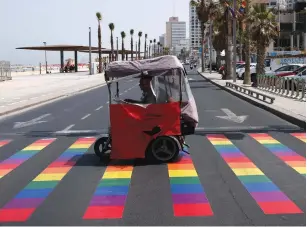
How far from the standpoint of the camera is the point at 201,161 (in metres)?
8.55

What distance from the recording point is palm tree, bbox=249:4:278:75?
30.9m

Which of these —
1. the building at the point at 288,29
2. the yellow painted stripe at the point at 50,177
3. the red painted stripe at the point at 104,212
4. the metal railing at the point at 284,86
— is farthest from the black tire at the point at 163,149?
the building at the point at 288,29

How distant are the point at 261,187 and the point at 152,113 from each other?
2.46m

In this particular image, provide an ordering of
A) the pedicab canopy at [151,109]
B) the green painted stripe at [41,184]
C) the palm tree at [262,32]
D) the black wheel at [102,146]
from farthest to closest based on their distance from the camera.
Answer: the palm tree at [262,32], the black wheel at [102,146], the pedicab canopy at [151,109], the green painted stripe at [41,184]

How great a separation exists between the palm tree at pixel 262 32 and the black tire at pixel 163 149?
77.4 feet

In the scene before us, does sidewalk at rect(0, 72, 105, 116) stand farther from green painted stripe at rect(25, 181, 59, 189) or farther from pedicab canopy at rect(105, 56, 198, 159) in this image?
green painted stripe at rect(25, 181, 59, 189)

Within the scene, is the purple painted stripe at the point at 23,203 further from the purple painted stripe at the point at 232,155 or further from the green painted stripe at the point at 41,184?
the purple painted stripe at the point at 232,155

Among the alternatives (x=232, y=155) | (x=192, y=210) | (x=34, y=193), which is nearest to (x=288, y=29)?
(x=232, y=155)

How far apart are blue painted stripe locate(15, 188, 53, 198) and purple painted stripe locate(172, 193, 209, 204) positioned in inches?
73.5

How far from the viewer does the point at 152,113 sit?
320 inches

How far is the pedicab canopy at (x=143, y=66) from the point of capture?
27.3ft

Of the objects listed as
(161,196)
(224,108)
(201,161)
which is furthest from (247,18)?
(161,196)

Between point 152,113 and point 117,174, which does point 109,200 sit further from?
point 152,113

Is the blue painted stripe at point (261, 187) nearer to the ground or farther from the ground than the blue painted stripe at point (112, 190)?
farther from the ground
